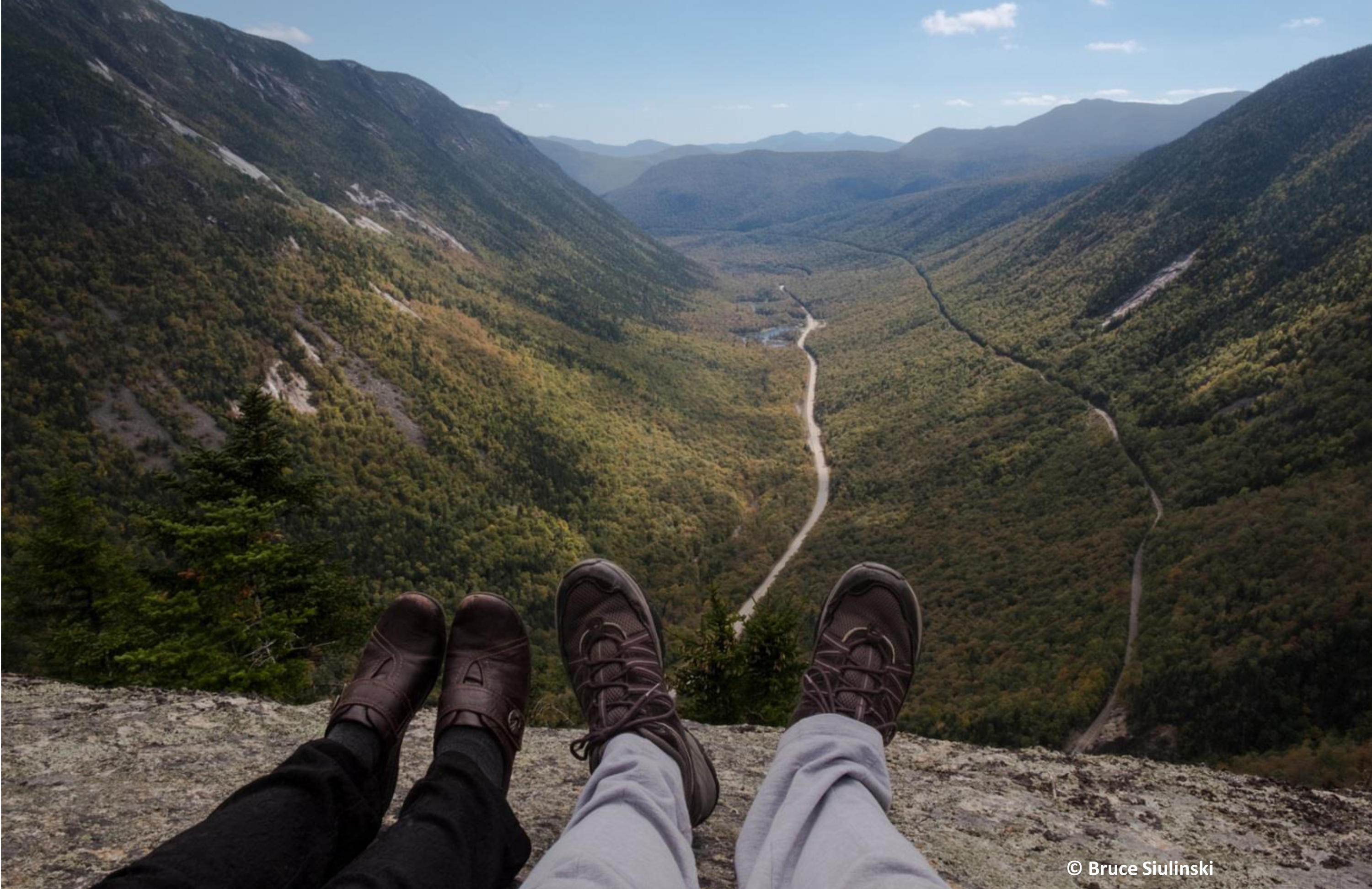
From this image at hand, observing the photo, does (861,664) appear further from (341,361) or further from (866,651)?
(341,361)

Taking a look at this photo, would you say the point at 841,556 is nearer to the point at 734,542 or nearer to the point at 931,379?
the point at 734,542

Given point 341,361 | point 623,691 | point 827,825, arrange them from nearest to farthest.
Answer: point 827,825
point 623,691
point 341,361

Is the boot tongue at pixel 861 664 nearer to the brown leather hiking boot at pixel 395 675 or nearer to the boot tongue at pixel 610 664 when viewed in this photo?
the boot tongue at pixel 610 664

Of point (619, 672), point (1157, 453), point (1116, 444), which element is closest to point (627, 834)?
point (619, 672)

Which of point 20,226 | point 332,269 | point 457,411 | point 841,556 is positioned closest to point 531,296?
point 332,269

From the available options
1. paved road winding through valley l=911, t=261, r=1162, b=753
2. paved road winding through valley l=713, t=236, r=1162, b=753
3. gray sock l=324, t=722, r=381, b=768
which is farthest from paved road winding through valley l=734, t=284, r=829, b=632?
gray sock l=324, t=722, r=381, b=768

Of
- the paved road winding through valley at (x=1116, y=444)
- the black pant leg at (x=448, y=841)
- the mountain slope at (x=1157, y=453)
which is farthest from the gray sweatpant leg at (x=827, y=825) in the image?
the mountain slope at (x=1157, y=453)
